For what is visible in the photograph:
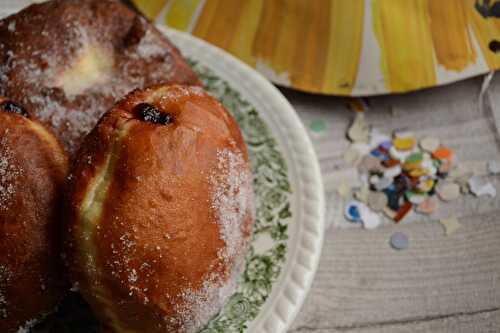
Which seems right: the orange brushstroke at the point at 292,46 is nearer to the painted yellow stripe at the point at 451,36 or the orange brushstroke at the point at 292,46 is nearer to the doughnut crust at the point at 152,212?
the painted yellow stripe at the point at 451,36

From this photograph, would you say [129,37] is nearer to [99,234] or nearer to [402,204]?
[99,234]

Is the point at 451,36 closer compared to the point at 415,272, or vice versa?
the point at 415,272

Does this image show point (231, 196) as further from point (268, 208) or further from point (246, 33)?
point (246, 33)

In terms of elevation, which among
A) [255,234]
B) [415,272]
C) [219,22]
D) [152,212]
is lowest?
[415,272]

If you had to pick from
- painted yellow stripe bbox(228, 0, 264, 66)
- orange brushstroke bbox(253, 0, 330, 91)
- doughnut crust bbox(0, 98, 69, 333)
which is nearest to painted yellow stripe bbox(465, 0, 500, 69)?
orange brushstroke bbox(253, 0, 330, 91)

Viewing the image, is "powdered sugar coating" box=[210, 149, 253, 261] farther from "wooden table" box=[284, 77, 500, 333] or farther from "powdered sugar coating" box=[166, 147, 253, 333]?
"wooden table" box=[284, 77, 500, 333]

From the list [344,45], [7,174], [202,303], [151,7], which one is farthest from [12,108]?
[344,45]

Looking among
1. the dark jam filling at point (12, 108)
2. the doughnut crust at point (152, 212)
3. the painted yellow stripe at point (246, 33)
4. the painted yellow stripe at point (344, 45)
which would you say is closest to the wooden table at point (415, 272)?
the painted yellow stripe at point (344, 45)
